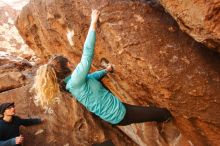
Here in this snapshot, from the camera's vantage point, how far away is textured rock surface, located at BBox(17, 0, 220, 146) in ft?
19.6

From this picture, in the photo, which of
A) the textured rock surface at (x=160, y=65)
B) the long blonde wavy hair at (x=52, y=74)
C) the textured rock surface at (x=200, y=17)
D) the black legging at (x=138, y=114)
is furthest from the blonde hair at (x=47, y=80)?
the textured rock surface at (x=200, y=17)

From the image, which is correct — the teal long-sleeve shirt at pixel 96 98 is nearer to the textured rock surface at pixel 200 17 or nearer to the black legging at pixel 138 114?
the black legging at pixel 138 114

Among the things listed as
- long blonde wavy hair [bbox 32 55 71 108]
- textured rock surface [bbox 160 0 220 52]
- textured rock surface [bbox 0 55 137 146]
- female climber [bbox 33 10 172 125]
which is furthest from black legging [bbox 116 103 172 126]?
textured rock surface [bbox 0 55 137 146]

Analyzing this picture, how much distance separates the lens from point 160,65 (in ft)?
19.8

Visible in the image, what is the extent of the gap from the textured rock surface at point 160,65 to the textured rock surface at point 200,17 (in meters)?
0.68

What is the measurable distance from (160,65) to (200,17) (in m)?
1.35

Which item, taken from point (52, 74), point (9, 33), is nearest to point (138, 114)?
point (52, 74)

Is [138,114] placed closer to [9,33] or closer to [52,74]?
[52,74]

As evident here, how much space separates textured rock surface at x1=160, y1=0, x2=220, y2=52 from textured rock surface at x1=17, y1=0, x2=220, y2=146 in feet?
2.24

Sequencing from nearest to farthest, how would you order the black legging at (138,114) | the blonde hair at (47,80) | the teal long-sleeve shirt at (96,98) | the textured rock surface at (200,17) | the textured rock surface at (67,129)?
the textured rock surface at (200,17) → the teal long-sleeve shirt at (96,98) → the black legging at (138,114) → the blonde hair at (47,80) → the textured rock surface at (67,129)

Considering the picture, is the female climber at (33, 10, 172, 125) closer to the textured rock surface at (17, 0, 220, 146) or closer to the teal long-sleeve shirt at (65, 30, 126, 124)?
the teal long-sleeve shirt at (65, 30, 126, 124)

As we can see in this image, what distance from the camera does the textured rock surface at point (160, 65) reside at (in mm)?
5965

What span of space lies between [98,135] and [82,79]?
10.6 ft

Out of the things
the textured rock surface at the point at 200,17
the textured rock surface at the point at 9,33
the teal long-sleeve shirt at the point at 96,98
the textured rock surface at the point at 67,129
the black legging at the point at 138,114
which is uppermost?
the textured rock surface at the point at 9,33
